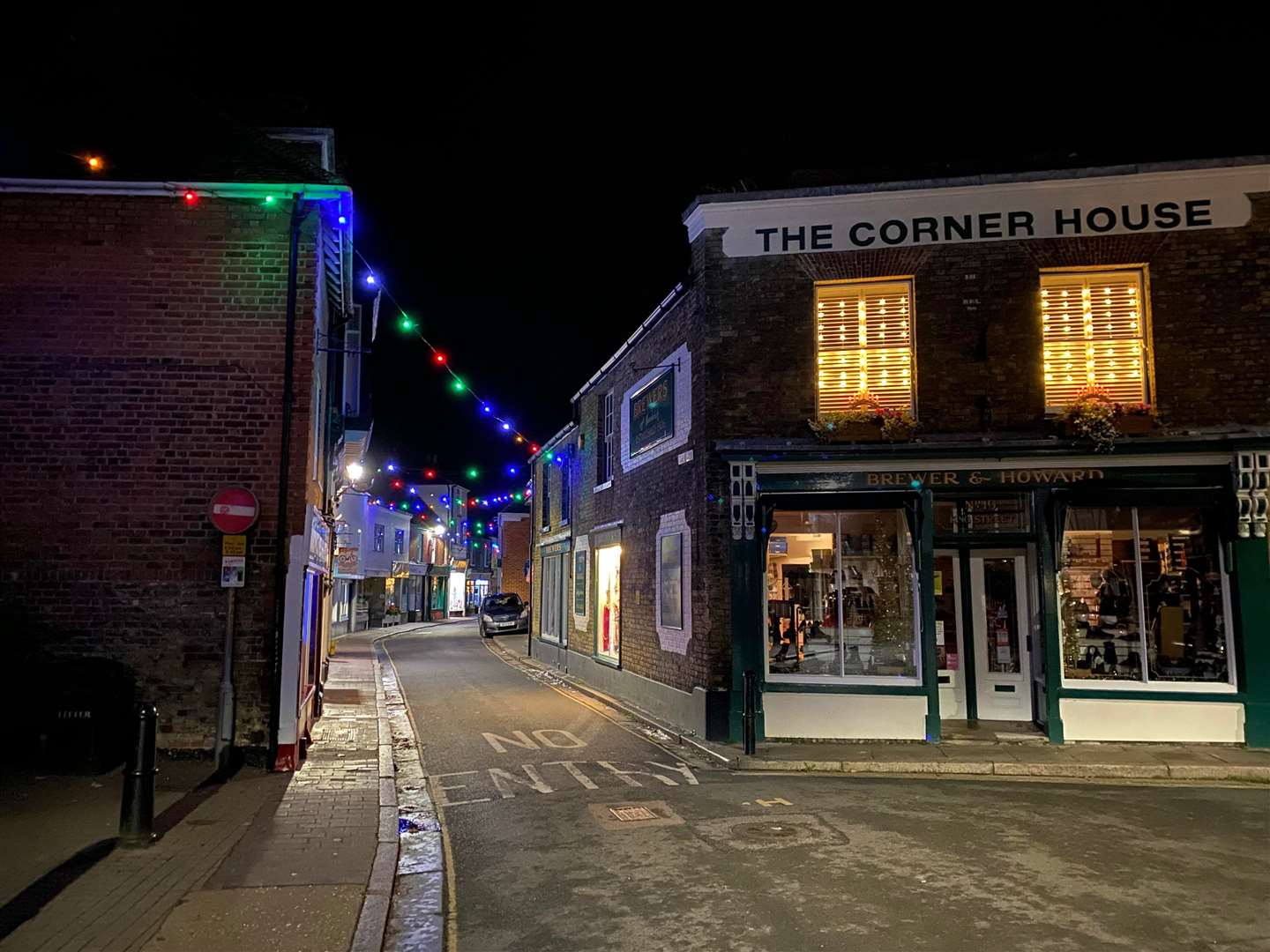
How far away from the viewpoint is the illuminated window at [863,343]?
11820mm

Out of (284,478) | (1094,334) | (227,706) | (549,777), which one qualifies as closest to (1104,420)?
(1094,334)

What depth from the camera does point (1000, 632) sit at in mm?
11883

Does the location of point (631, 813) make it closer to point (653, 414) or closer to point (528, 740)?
point (528, 740)

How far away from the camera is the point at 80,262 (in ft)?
32.6

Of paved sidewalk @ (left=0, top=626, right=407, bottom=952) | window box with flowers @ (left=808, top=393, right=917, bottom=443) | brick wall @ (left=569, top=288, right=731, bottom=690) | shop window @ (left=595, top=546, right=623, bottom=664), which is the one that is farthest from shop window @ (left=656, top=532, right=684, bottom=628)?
paved sidewalk @ (left=0, top=626, right=407, bottom=952)

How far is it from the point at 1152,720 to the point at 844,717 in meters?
3.89

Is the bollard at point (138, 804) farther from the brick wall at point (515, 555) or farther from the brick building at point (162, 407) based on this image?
the brick wall at point (515, 555)

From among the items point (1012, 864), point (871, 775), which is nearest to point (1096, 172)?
point (871, 775)

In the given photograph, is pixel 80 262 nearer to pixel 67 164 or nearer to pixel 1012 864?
pixel 67 164

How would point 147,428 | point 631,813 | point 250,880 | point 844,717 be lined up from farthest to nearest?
1. point 844,717
2. point 147,428
3. point 631,813
4. point 250,880

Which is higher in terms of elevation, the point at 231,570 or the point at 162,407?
the point at 162,407

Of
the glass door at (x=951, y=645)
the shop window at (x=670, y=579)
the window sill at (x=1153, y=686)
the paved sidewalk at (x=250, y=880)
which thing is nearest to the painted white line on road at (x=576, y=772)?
the paved sidewalk at (x=250, y=880)

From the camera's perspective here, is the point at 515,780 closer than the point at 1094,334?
Yes

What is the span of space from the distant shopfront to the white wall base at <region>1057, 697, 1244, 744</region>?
0.07 ft
